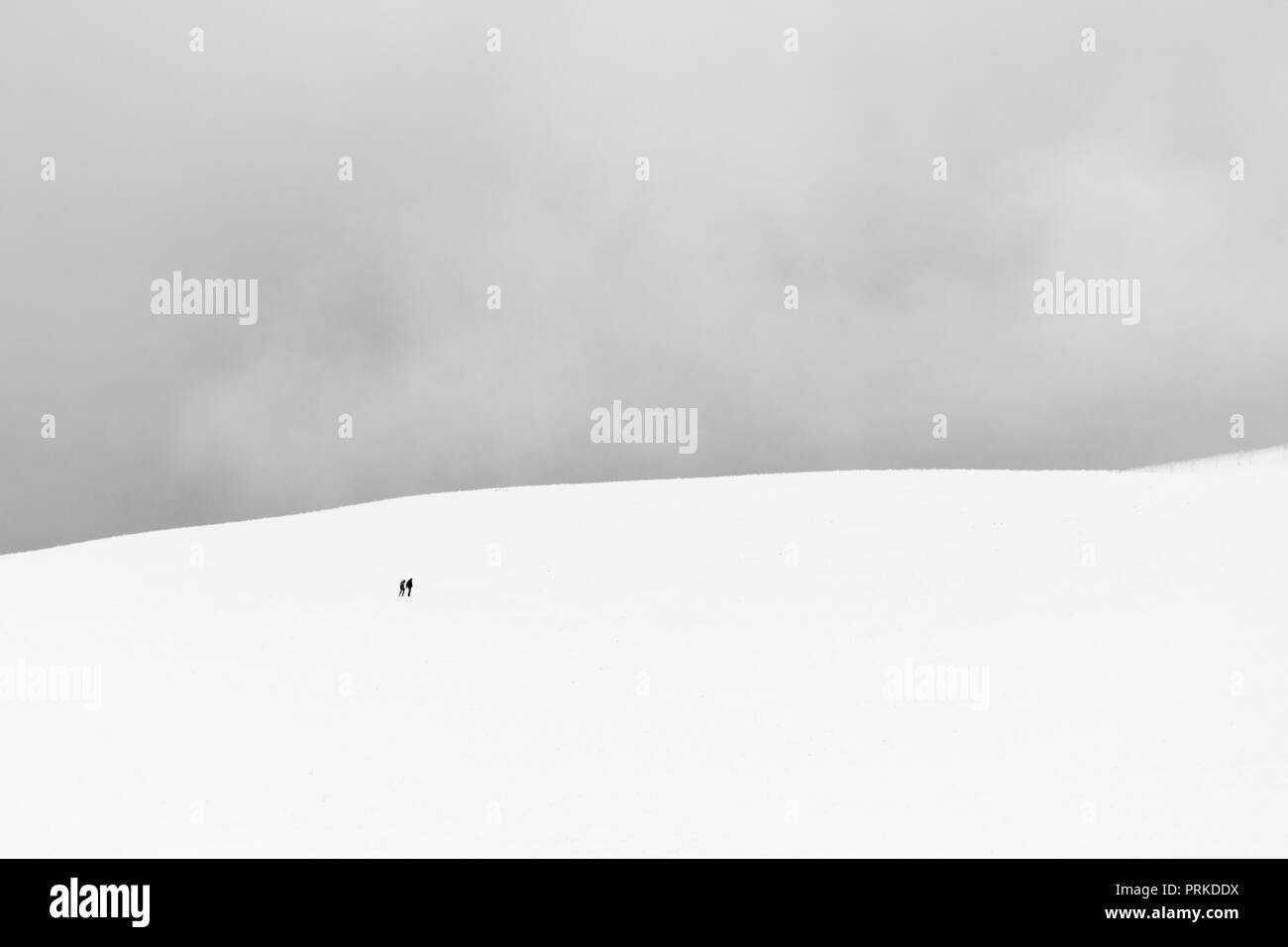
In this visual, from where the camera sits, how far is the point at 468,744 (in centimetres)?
2133

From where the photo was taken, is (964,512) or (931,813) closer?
(931,813)

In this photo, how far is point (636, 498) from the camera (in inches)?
1587

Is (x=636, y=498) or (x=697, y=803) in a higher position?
(x=636, y=498)

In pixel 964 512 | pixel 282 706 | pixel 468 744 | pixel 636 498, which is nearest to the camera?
pixel 468 744

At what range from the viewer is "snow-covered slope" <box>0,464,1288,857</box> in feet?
57.7

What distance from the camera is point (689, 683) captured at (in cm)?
2348

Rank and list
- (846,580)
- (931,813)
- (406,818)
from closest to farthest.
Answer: (931,813), (406,818), (846,580)

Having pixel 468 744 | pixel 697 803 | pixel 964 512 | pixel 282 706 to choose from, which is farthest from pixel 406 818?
pixel 964 512

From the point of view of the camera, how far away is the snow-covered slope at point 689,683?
1758cm
